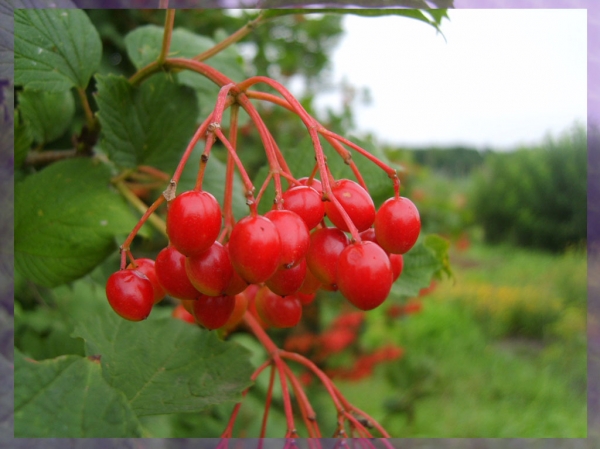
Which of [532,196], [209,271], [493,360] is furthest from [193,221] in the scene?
[532,196]

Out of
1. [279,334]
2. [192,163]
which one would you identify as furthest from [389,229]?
[279,334]

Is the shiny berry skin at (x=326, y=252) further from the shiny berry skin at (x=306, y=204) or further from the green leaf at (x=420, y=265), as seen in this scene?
the green leaf at (x=420, y=265)

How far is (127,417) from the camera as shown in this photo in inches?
14.4

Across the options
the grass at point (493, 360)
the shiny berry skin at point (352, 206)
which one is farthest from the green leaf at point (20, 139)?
the grass at point (493, 360)

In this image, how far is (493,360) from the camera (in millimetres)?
3748

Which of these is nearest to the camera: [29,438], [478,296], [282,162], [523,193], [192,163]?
[29,438]

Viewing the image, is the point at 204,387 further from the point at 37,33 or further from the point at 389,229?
the point at 37,33

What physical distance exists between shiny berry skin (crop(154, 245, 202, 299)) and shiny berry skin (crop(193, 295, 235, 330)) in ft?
0.06

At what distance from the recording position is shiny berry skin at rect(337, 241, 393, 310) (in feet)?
1.16

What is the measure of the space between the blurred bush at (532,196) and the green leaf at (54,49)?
556cm

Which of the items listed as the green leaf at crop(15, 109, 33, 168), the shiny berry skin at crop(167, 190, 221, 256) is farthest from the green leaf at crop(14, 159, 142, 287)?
the shiny berry skin at crop(167, 190, 221, 256)

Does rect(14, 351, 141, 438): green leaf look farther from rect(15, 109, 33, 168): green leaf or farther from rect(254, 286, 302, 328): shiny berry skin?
rect(15, 109, 33, 168): green leaf

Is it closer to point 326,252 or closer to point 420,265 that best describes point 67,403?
point 326,252

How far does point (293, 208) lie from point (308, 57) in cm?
258
